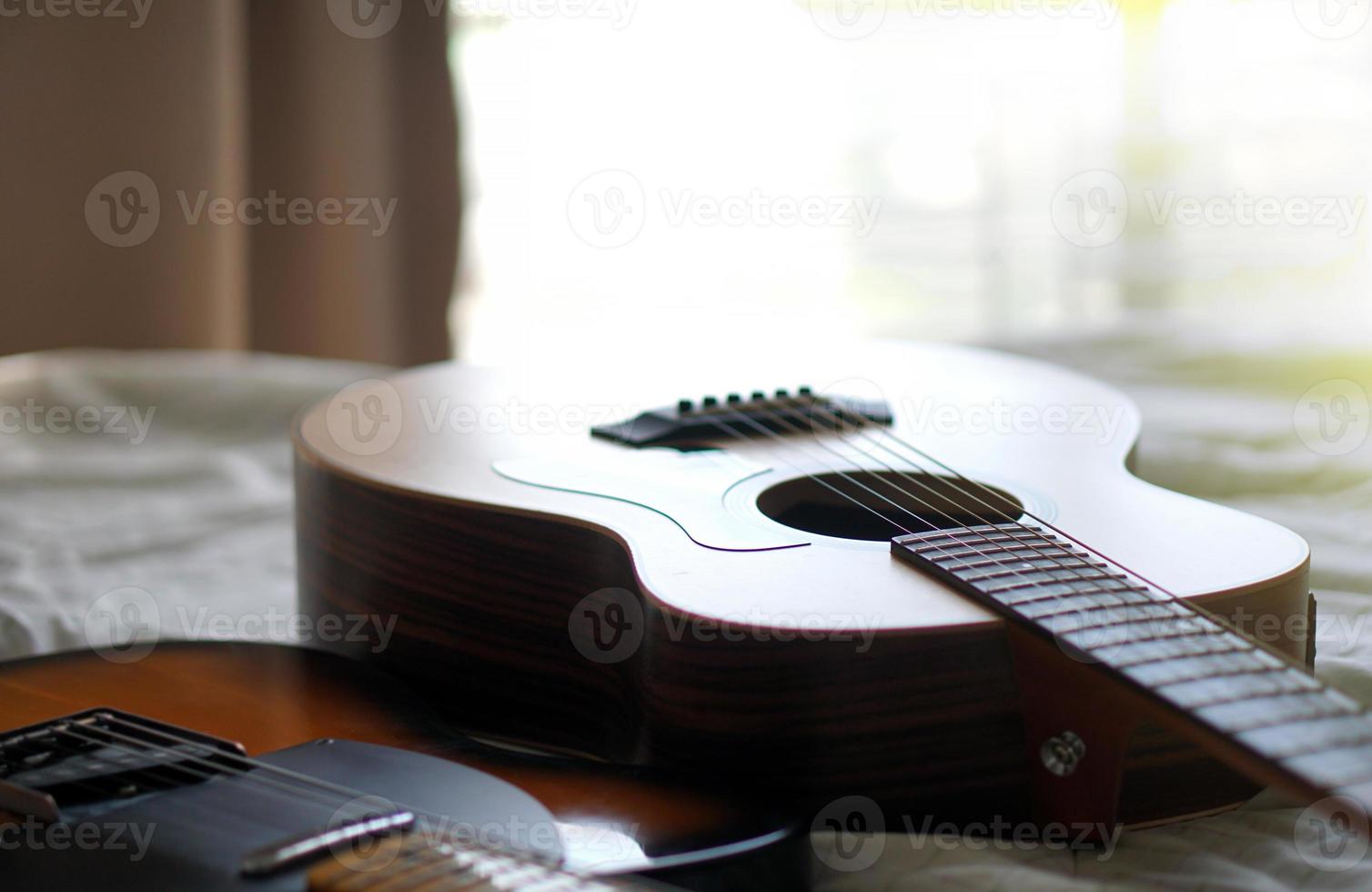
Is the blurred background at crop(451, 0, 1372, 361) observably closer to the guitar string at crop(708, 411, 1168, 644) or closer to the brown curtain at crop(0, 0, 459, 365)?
the brown curtain at crop(0, 0, 459, 365)

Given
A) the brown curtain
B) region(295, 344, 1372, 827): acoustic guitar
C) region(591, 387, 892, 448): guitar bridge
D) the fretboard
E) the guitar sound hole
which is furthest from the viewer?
the brown curtain

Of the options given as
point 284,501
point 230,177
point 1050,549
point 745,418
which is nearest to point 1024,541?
point 1050,549

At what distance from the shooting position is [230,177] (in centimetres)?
242

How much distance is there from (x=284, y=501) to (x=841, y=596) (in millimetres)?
901

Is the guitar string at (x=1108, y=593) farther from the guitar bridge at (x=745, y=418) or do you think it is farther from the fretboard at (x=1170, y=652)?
the guitar bridge at (x=745, y=418)

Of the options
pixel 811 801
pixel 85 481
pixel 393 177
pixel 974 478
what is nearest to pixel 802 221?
pixel 393 177

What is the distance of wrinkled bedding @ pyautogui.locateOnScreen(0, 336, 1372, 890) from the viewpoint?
59 centimetres

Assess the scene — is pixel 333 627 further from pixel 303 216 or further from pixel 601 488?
pixel 303 216

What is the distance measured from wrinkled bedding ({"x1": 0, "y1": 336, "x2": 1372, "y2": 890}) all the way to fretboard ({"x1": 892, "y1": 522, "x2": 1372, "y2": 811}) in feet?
0.34

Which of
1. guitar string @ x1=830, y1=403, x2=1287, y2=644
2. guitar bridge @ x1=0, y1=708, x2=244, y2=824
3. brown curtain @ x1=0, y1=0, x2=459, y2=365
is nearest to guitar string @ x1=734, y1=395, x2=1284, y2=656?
guitar string @ x1=830, y1=403, x2=1287, y2=644

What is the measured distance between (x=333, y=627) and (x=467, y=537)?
0.17 m

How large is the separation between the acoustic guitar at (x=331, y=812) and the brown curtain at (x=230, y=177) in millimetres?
1779

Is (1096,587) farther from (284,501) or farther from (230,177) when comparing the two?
(230,177)

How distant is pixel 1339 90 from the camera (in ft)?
6.86
